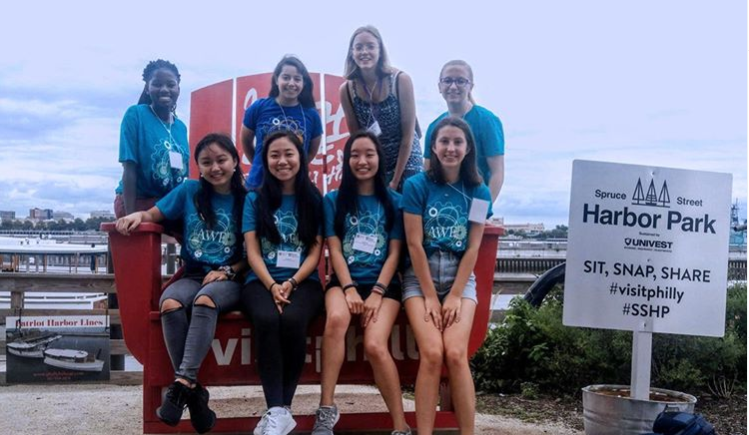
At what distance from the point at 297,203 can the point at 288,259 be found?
28 cm

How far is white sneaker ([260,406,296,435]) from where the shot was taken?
321cm

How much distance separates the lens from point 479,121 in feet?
13.2

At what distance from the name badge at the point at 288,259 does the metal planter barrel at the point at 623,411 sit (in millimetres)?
1678

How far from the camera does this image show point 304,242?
3.59 m

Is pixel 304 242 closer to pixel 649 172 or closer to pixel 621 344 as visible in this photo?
pixel 649 172

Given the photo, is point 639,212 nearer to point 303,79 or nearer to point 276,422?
point 303,79

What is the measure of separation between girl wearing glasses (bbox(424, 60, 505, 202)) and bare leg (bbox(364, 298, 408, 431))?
1023 millimetres

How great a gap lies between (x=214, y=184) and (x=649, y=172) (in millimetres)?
2193

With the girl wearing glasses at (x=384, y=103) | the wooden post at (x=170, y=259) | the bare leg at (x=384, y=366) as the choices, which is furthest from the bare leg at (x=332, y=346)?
the wooden post at (x=170, y=259)

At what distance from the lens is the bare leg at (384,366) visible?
334 centimetres

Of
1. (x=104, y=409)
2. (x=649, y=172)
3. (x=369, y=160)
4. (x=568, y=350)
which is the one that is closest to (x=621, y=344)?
(x=568, y=350)

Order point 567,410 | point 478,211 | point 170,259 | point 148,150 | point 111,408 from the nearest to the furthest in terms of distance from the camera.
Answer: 1. point 478,211
2. point 148,150
3. point 567,410
4. point 111,408
5. point 170,259

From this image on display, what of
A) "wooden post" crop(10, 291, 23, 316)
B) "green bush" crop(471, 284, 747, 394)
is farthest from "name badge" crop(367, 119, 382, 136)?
"wooden post" crop(10, 291, 23, 316)

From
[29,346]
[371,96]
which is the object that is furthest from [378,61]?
[29,346]
